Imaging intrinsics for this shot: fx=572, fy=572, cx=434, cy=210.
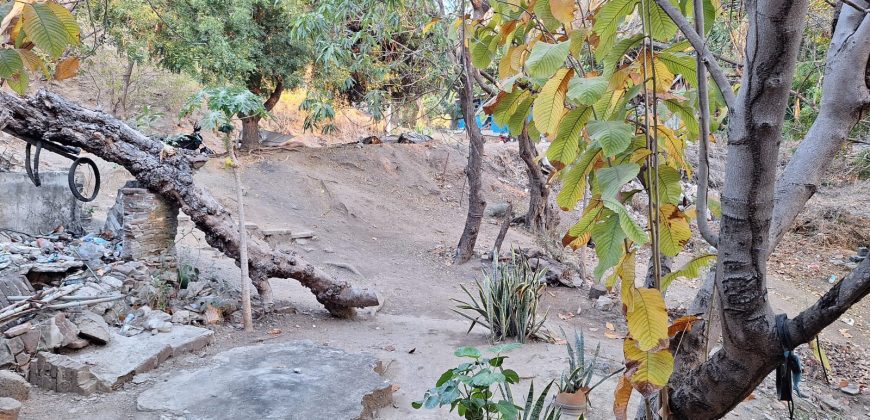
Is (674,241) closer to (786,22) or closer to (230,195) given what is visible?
(786,22)

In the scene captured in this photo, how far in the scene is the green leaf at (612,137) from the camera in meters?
1.00

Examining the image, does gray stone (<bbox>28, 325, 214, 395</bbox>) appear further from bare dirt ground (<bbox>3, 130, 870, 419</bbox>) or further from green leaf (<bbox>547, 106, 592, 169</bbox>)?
green leaf (<bbox>547, 106, 592, 169</bbox>)

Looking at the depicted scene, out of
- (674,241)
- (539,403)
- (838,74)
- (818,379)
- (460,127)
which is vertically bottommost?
(818,379)

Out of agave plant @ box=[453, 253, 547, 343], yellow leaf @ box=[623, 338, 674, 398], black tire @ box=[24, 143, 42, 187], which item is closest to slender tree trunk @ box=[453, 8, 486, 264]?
agave plant @ box=[453, 253, 547, 343]

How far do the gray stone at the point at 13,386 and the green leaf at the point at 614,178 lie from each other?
3.87 meters

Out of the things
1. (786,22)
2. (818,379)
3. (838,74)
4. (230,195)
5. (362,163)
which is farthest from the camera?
(362,163)

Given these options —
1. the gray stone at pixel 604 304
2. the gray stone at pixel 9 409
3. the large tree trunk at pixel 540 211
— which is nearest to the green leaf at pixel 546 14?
the gray stone at pixel 9 409

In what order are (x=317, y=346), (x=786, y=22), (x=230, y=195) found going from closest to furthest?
(x=786, y=22)
(x=317, y=346)
(x=230, y=195)

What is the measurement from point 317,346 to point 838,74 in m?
4.09

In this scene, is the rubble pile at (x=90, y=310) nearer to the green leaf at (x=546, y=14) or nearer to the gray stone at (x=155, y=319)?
the gray stone at (x=155, y=319)

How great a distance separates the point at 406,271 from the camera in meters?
8.78

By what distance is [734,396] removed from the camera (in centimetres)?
129

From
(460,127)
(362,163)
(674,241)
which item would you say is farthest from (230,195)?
(674,241)

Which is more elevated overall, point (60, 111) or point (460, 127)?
point (460, 127)
